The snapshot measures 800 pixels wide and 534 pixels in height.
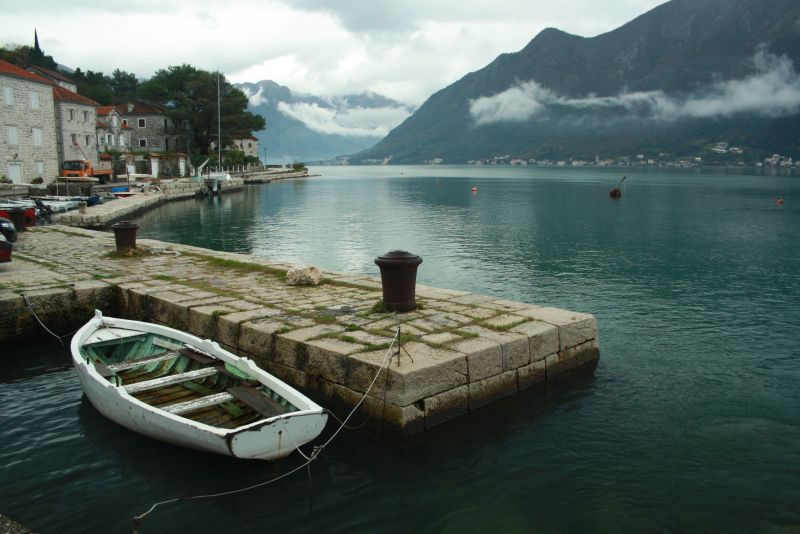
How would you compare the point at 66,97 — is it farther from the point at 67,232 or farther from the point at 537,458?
the point at 537,458

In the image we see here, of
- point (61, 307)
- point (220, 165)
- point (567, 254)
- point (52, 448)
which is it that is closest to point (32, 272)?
point (61, 307)

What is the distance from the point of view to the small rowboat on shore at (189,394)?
6.45 m

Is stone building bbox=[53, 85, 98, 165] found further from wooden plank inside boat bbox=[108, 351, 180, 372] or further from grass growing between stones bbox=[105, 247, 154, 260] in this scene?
wooden plank inside boat bbox=[108, 351, 180, 372]

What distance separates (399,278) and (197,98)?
86066mm

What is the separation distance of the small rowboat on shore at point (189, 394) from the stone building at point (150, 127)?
282 ft

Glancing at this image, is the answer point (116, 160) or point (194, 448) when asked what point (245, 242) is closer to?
point (194, 448)

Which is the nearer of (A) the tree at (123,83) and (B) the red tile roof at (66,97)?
(B) the red tile roof at (66,97)

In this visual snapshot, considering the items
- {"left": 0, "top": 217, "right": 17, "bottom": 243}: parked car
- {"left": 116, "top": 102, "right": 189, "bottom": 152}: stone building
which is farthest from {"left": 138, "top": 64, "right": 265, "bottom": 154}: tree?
{"left": 0, "top": 217, "right": 17, "bottom": 243}: parked car

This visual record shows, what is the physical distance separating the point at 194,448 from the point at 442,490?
292 cm

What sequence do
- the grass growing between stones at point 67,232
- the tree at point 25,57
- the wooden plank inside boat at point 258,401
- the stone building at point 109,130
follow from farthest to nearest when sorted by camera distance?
the tree at point 25,57, the stone building at point 109,130, the grass growing between stones at point 67,232, the wooden plank inside boat at point 258,401

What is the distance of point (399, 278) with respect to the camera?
985cm

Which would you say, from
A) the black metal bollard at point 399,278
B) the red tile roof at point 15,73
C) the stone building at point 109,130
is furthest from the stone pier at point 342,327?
the stone building at point 109,130

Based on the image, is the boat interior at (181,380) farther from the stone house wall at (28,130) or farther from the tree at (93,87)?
the tree at (93,87)

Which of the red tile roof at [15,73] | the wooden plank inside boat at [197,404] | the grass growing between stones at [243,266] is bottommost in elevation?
the wooden plank inside boat at [197,404]
